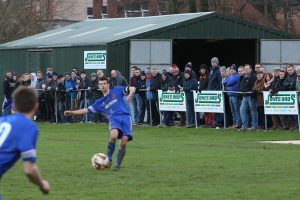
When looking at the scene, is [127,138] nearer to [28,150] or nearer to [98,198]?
[98,198]

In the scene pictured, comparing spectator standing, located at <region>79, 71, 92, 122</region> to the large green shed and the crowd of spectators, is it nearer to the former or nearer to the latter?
the crowd of spectators

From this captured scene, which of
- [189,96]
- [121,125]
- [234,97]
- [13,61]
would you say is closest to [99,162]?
[121,125]

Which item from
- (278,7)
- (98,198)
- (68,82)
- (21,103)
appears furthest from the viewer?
(278,7)

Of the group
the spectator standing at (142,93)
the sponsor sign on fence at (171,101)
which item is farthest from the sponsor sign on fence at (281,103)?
the spectator standing at (142,93)

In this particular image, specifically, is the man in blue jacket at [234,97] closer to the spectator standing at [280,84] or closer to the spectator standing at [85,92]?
the spectator standing at [280,84]

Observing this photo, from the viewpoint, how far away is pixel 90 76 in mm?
35281

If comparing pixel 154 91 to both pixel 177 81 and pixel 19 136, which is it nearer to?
pixel 177 81

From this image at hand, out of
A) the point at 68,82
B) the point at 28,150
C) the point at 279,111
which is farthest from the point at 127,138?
the point at 68,82

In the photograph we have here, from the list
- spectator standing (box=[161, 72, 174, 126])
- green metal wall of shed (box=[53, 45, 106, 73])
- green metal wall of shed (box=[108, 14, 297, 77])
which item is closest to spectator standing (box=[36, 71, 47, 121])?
green metal wall of shed (box=[53, 45, 106, 73])

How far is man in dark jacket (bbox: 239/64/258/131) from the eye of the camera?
2639 cm

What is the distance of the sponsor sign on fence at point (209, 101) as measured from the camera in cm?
2817

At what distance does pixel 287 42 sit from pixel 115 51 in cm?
682

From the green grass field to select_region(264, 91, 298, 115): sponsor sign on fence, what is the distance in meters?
0.93

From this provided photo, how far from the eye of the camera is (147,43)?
114 feet
